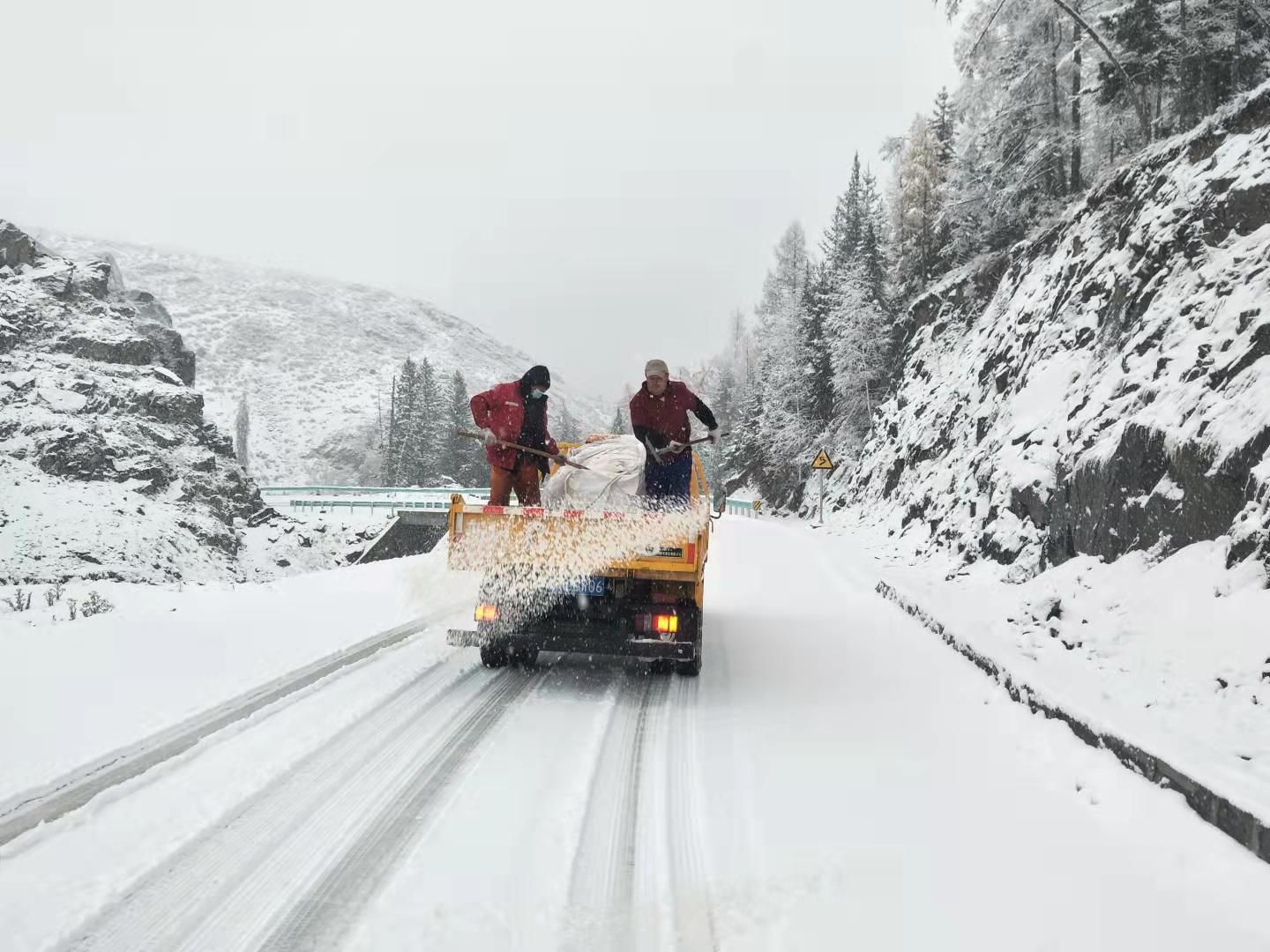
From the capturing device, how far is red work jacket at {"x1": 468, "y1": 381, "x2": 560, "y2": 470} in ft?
23.2

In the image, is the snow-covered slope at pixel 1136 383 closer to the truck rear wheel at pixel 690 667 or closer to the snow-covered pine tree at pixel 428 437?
the truck rear wheel at pixel 690 667

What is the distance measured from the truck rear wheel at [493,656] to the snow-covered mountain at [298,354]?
256ft

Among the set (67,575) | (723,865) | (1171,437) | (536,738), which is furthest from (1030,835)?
(67,575)

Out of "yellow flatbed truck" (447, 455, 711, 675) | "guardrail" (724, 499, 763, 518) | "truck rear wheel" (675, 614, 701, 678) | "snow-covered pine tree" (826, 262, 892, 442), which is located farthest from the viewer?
"guardrail" (724, 499, 763, 518)

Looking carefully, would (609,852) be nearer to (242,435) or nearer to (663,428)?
(663,428)

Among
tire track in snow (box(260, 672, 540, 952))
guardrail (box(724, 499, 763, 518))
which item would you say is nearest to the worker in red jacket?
tire track in snow (box(260, 672, 540, 952))

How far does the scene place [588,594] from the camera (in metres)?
6.21

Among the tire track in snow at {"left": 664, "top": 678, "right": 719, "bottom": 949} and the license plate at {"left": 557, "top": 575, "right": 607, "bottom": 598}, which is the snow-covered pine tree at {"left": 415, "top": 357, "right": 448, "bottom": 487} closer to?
the license plate at {"left": 557, "top": 575, "right": 607, "bottom": 598}

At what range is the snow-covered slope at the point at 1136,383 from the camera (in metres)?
6.55

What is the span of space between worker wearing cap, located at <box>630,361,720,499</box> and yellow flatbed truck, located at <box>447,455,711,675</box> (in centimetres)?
88

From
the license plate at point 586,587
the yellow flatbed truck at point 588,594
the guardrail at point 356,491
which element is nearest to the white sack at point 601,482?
the yellow flatbed truck at point 588,594

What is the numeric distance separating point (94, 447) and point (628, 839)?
38606 mm

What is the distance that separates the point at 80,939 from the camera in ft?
8.54

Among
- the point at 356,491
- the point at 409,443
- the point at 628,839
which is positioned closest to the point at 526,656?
the point at 628,839
